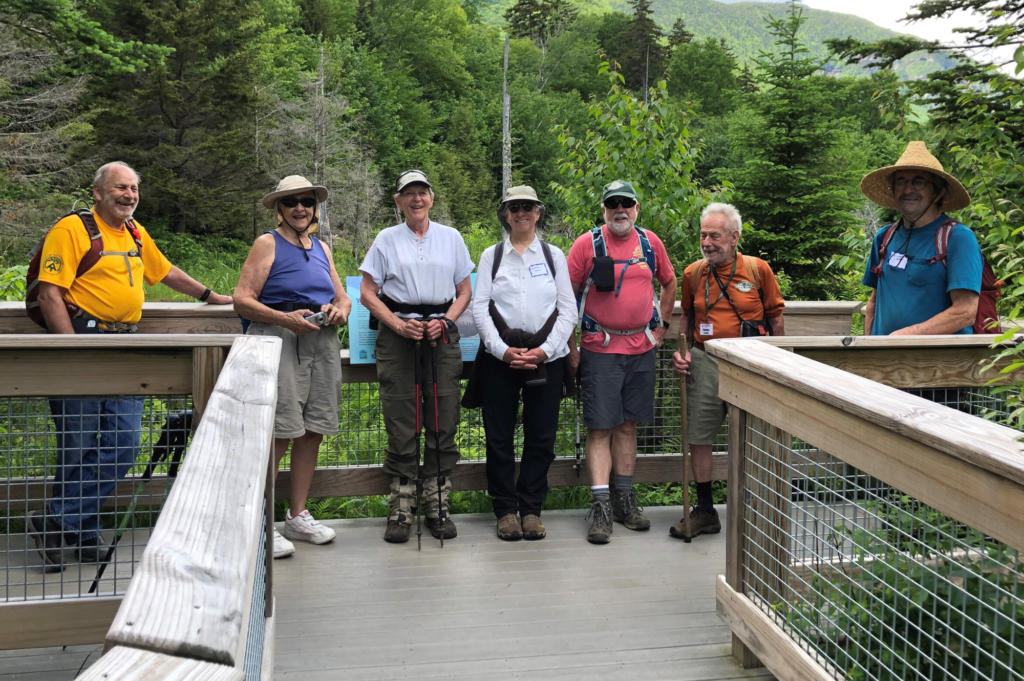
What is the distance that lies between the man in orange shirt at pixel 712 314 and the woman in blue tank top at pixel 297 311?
1871 millimetres

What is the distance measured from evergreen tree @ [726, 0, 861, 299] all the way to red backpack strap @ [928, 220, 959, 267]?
47.9 feet

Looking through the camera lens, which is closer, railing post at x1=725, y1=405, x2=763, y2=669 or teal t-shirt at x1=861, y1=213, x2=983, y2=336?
railing post at x1=725, y1=405, x2=763, y2=669

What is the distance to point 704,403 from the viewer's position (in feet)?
15.6

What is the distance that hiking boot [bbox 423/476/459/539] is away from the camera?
15.3ft

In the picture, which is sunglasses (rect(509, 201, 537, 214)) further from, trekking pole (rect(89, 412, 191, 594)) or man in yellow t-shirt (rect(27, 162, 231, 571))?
trekking pole (rect(89, 412, 191, 594))

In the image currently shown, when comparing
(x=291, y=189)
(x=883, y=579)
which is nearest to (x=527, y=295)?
(x=291, y=189)

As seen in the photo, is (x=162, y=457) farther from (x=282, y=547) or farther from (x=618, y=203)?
(x=618, y=203)

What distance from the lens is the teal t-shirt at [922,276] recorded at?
142 inches

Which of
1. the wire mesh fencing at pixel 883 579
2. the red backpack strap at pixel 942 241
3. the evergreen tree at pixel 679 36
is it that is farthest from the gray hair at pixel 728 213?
the evergreen tree at pixel 679 36

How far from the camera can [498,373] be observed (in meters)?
4.72

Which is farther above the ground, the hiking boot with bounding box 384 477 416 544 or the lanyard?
the lanyard

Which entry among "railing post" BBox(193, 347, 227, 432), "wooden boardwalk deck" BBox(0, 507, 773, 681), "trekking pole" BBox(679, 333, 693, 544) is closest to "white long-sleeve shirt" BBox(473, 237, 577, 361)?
"trekking pole" BBox(679, 333, 693, 544)

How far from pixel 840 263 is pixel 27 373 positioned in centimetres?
579

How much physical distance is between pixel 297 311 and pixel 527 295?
3.89 ft
